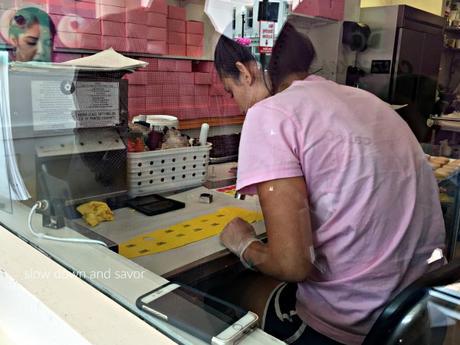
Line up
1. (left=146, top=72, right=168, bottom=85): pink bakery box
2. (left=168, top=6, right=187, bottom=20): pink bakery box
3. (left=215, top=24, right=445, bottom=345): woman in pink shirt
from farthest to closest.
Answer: (left=146, top=72, right=168, bottom=85): pink bakery box < (left=168, top=6, right=187, bottom=20): pink bakery box < (left=215, top=24, right=445, bottom=345): woman in pink shirt

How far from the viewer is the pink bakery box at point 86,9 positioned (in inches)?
70.1

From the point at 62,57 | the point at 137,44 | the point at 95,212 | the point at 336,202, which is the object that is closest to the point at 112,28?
the point at 137,44

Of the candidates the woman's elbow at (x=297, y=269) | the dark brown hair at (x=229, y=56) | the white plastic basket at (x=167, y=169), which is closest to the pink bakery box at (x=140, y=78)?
the white plastic basket at (x=167, y=169)

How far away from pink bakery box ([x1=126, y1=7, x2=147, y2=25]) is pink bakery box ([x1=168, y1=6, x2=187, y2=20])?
23 cm

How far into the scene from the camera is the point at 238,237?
2.80ft

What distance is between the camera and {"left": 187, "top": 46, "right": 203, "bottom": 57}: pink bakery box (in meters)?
1.55

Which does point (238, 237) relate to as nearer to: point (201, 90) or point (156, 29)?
point (201, 90)

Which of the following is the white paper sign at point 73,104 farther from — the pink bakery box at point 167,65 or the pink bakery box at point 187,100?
the pink bakery box at point 167,65

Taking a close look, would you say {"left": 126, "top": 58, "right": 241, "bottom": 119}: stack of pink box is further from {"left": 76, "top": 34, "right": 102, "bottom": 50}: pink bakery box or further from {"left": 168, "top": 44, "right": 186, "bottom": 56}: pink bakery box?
{"left": 76, "top": 34, "right": 102, "bottom": 50}: pink bakery box

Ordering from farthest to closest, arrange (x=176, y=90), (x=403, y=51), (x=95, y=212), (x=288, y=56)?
(x=176, y=90)
(x=403, y=51)
(x=95, y=212)
(x=288, y=56)

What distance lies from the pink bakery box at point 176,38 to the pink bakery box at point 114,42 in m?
0.21

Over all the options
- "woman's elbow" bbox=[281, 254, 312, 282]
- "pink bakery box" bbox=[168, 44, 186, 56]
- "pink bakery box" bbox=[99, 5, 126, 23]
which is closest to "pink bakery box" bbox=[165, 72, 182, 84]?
"pink bakery box" bbox=[168, 44, 186, 56]

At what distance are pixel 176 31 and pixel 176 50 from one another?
0.44ft

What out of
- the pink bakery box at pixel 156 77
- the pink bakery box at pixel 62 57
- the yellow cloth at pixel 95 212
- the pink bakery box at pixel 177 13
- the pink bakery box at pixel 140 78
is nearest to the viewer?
the yellow cloth at pixel 95 212
